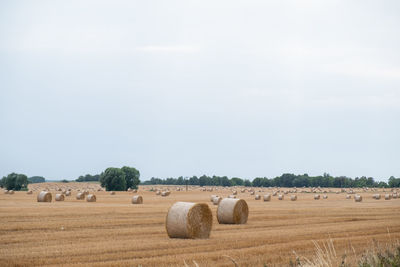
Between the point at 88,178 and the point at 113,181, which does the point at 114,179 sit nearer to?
the point at 113,181

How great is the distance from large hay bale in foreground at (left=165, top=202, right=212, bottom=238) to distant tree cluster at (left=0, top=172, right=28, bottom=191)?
261 feet

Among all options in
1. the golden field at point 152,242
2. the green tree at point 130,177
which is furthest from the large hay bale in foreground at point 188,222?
the green tree at point 130,177

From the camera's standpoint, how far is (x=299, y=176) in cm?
15375

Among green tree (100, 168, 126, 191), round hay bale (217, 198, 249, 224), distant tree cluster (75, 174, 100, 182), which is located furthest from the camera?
distant tree cluster (75, 174, 100, 182)

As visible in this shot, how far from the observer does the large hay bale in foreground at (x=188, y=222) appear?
733 inches

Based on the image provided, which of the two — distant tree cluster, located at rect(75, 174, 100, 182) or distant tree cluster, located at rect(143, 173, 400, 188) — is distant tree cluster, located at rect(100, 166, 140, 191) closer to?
distant tree cluster, located at rect(143, 173, 400, 188)

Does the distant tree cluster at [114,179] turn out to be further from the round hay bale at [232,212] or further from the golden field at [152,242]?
the round hay bale at [232,212]

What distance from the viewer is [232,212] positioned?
963 inches

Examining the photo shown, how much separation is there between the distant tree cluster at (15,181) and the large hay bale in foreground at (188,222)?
79456 mm

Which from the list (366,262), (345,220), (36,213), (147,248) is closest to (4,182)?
(36,213)

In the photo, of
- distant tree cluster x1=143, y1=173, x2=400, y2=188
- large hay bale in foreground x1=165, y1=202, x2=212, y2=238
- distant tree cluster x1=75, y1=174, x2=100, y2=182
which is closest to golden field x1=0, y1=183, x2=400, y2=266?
large hay bale in foreground x1=165, y1=202, x2=212, y2=238

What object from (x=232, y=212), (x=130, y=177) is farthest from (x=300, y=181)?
(x=232, y=212)

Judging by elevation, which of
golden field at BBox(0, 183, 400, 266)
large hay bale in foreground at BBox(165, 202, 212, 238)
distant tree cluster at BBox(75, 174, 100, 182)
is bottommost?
golden field at BBox(0, 183, 400, 266)

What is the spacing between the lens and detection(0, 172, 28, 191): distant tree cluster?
91938mm
